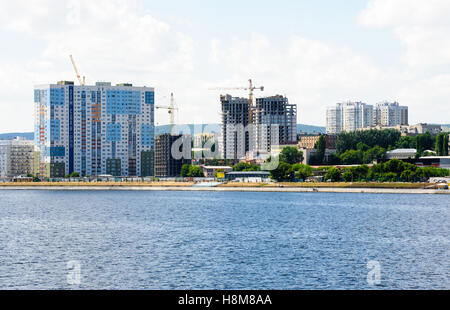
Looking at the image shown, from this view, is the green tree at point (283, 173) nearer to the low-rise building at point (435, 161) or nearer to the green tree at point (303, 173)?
the green tree at point (303, 173)

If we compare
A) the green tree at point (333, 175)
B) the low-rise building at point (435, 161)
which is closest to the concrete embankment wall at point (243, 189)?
the green tree at point (333, 175)

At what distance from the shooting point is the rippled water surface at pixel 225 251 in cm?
3262

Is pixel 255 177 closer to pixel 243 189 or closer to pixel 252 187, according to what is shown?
pixel 252 187

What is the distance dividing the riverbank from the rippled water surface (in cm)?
6589

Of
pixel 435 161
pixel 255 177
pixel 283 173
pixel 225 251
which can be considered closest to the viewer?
pixel 225 251

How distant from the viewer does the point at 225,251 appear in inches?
1729

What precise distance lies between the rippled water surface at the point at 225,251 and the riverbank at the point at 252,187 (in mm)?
65892

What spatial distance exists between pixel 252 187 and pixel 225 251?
120719 mm

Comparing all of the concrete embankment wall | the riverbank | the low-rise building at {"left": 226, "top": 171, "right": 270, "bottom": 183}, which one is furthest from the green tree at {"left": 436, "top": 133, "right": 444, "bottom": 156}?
the low-rise building at {"left": 226, "top": 171, "right": 270, "bottom": 183}

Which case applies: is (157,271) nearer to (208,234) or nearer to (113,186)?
(208,234)

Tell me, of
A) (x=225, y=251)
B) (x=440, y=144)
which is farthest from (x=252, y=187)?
(x=225, y=251)

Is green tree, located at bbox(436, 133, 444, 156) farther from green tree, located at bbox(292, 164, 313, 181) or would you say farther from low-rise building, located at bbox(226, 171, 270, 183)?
low-rise building, located at bbox(226, 171, 270, 183)

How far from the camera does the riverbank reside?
140350 mm
